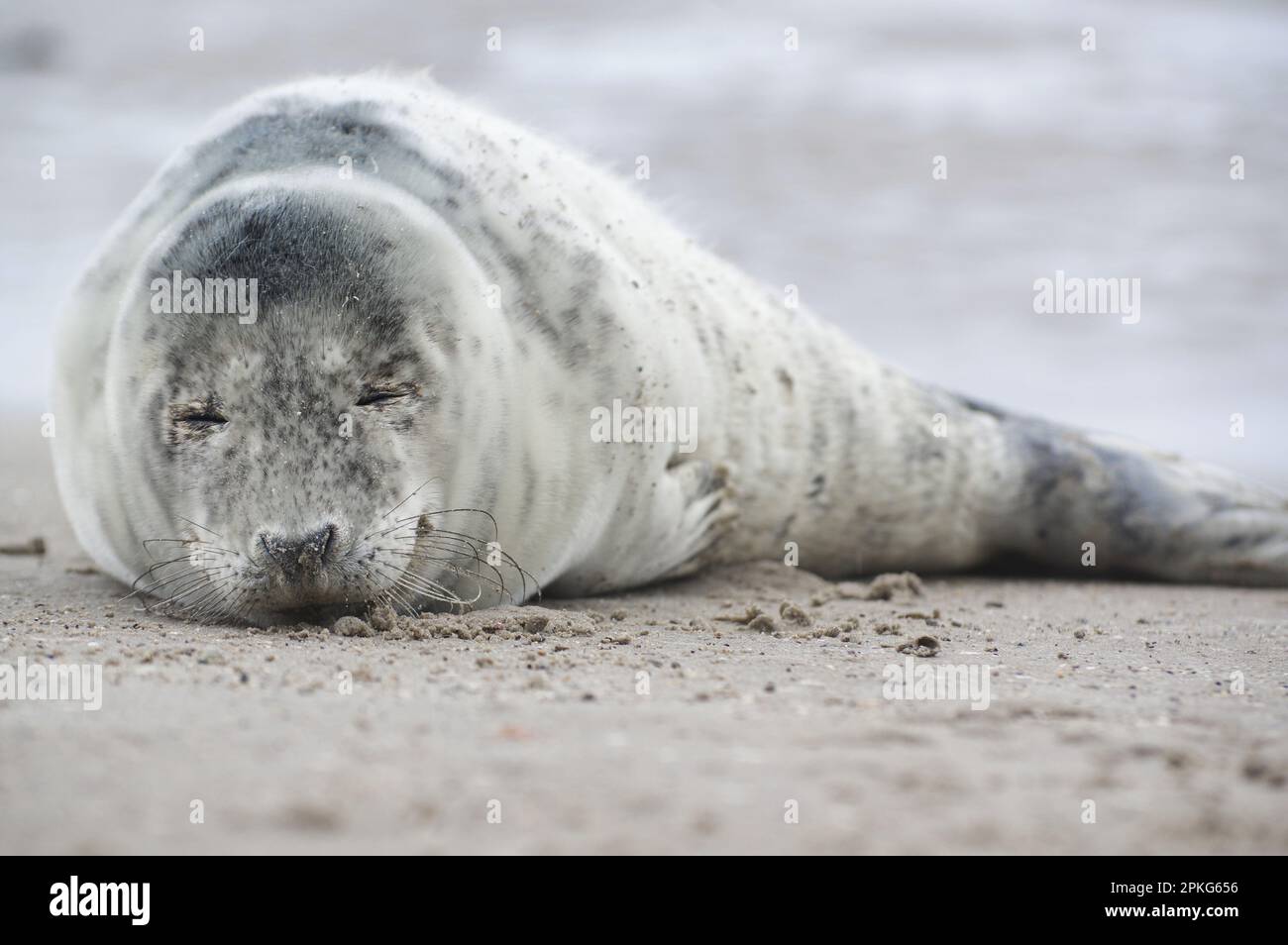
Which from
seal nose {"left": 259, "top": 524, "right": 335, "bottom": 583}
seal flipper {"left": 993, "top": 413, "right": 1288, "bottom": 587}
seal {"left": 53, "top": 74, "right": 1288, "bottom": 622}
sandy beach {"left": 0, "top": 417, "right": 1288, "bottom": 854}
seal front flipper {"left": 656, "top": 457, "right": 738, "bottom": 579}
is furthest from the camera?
seal flipper {"left": 993, "top": 413, "right": 1288, "bottom": 587}

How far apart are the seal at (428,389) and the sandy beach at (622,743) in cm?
25

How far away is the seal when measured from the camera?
331 centimetres

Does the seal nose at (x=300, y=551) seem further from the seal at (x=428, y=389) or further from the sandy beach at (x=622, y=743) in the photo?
the sandy beach at (x=622, y=743)

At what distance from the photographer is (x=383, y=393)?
337 cm

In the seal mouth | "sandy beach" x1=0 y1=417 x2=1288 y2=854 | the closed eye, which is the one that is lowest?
"sandy beach" x1=0 y1=417 x2=1288 y2=854

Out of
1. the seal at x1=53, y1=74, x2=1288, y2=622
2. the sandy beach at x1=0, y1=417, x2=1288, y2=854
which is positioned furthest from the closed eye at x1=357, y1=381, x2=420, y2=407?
the sandy beach at x1=0, y1=417, x2=1288, y2=854

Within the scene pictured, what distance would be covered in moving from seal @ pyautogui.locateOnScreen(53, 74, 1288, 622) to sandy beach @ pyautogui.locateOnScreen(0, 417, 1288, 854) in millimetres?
249

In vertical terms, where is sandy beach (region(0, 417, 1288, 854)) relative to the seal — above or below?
below

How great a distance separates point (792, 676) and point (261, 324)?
1451mm

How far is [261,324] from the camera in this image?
10.9ft

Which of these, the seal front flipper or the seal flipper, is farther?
the seal flipper

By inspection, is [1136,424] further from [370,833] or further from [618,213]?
[370,833]

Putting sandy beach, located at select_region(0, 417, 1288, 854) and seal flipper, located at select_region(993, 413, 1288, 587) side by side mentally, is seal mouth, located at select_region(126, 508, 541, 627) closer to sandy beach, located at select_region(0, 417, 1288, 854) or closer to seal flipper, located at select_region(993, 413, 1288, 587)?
sandy beach, located at select_region(0, 417, 1288, 854)
